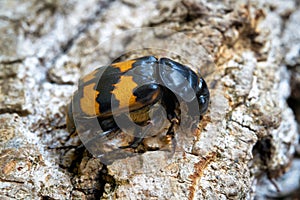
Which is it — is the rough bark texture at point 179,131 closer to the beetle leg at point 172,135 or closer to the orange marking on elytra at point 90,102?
the beetle leg at point 172,135

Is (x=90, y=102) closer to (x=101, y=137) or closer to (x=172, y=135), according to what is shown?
(x=101, y=137)

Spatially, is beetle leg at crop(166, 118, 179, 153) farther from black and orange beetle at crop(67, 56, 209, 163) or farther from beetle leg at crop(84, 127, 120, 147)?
beetle leg at crop(84, 127, 120, 147)

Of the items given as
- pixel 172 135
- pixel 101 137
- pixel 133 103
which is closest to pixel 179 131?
pixel 172 135

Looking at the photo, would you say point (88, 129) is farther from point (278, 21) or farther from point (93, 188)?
point (278, 21)

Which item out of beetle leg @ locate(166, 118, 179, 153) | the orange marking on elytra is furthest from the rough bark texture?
the orange marking on elytra

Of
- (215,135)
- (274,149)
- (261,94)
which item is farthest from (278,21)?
(215,135)

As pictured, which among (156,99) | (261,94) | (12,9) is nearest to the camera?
(156,99)
